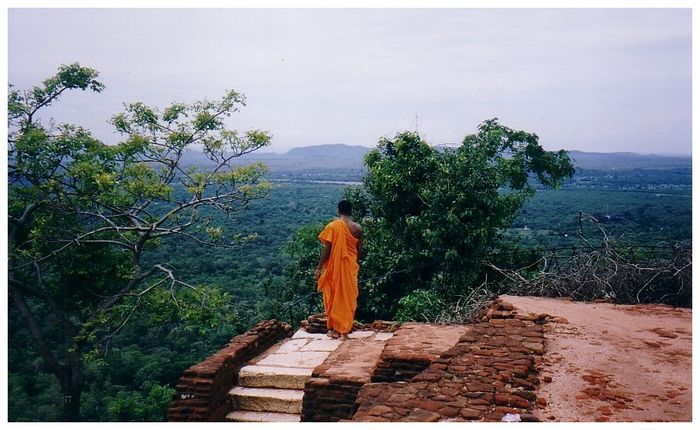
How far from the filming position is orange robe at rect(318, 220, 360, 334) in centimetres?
540

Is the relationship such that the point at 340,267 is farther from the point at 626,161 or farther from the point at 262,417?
the point at 626,161

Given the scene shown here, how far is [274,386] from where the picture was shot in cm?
469

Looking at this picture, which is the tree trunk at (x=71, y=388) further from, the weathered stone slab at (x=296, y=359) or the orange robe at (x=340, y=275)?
the orange robe at (x=340, y=275)

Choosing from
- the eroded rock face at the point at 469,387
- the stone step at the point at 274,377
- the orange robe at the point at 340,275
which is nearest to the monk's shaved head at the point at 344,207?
the orange robe at the point at 340,275

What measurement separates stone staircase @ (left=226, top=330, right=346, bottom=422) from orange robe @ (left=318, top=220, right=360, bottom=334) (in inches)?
17.8

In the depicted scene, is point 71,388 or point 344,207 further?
point 71,388

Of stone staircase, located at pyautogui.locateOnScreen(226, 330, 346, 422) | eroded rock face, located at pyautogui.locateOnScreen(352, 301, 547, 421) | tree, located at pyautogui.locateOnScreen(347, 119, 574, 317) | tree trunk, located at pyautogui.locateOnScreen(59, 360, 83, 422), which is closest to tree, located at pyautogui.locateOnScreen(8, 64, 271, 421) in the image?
tree trunk, located at pyautogui.locateOnScreen(59, 360, 83, 422)

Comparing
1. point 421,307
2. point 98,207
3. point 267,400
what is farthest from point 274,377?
point 98,207

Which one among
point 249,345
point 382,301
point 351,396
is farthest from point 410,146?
point 351,396

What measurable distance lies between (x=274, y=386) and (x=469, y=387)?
6.75 ft

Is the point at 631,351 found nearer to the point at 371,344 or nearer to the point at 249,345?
the point at 371,344

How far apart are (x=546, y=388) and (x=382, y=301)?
559 centimetres

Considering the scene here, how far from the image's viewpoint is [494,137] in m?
9.41

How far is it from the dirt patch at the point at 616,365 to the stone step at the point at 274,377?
2.14 m
